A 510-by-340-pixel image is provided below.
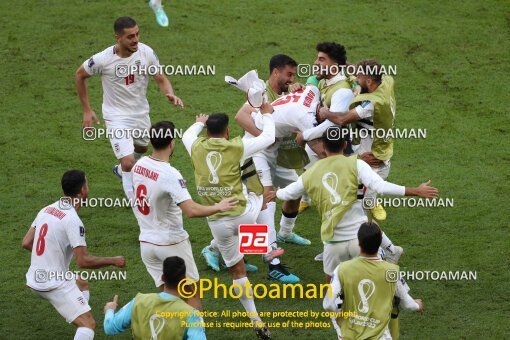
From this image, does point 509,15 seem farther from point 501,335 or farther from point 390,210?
point 501,335

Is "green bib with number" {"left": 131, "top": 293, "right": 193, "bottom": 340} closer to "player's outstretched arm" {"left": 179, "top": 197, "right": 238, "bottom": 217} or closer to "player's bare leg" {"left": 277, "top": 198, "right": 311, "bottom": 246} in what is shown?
"player's outstretched arm" {"left": 179, "top": 197, "right": 238, "bottom": 217}

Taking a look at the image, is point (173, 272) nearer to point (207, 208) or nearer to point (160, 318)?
point (160, 318)

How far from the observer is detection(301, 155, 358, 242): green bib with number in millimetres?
8633

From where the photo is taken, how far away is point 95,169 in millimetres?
13000

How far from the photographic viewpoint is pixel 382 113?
1023cm

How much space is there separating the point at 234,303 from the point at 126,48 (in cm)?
348

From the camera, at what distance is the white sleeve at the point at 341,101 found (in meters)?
10.1

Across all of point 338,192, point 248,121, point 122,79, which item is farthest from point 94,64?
point 338,192

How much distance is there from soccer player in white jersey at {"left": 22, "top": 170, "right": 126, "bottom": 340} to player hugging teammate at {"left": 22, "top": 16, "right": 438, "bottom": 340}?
11 mm

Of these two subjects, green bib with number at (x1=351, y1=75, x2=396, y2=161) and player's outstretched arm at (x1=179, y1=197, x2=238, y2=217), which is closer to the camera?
player's outstretched arm at (x1=179, y1=197, x2=238, y2=217)

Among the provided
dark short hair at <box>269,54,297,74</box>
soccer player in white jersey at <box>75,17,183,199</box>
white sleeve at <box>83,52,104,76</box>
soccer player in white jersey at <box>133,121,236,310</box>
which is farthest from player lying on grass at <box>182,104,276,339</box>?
white sleeve at <box>83,52,104,76</box>

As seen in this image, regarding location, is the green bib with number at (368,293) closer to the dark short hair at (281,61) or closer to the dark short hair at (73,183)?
the dark short hair at (73,183)

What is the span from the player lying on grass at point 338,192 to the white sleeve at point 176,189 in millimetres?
900

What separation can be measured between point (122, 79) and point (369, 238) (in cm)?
494
